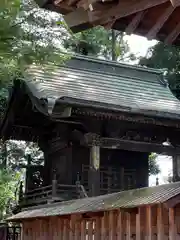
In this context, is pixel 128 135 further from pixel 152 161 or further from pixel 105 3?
pixel 152 161

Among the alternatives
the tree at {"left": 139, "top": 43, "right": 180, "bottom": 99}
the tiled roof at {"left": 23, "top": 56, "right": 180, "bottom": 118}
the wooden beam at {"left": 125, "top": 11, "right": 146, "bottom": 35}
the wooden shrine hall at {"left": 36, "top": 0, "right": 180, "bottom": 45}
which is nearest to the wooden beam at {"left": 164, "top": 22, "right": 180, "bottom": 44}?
the wooden shrine hall at {"left": 36, "top": 0, "right": 180, "bottom": 45}

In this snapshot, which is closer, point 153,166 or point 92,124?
point 92,124

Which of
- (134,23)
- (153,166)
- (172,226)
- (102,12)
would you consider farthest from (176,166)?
(153,166)

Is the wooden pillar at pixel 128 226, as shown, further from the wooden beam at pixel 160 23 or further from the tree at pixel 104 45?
the tree at pixel 104 45

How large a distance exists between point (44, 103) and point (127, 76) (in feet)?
17.4

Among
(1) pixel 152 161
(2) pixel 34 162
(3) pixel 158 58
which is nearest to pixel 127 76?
(2) pixel 34 162

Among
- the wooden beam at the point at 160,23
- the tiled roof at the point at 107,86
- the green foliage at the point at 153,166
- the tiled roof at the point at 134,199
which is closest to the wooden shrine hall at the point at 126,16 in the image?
the wooden beam at the point at 160,23

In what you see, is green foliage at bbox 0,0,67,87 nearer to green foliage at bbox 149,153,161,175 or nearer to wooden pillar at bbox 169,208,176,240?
wooden pillar at bbox 169,208,176,240

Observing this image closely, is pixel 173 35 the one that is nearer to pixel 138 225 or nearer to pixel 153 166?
pixel 138 225

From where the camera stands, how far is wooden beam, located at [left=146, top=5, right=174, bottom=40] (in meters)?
3.96

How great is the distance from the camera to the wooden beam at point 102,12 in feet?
12.7

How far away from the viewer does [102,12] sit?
13.6 ft

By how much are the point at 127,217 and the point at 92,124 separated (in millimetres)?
5637

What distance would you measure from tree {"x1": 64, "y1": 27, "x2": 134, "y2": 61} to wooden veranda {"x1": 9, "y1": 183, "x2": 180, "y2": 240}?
13.3m
